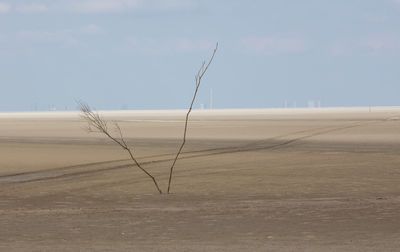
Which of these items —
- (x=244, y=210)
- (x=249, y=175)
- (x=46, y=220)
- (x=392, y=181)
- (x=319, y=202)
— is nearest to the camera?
(x=46, y=220)

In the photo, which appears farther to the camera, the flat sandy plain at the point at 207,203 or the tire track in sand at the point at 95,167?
the tire track in sand at the point at 95,167

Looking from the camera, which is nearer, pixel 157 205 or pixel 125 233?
pixel 125 233

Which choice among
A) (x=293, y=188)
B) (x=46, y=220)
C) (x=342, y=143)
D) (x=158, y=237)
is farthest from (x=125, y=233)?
(x=342, y=143)

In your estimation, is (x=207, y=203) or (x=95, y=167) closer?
(x=207, y=203)

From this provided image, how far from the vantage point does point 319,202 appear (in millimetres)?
13875

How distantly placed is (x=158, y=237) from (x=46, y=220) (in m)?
2.55

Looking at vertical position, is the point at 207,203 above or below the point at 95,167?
above

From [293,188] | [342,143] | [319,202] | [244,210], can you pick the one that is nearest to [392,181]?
[293,188]

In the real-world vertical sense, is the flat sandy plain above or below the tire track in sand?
above

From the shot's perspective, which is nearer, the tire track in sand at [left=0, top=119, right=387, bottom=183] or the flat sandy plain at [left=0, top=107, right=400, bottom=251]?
the flat sandy plain at [left=0, top=107, right=400, bottom=251]

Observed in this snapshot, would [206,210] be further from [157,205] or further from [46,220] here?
[46,220]

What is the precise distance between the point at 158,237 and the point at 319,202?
4.37 metres

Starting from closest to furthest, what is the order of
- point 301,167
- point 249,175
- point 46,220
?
1. point 46,220
2. point 249,175
3. point 301,167

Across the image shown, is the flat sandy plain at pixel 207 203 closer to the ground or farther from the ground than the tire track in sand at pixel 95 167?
farther from the ground
